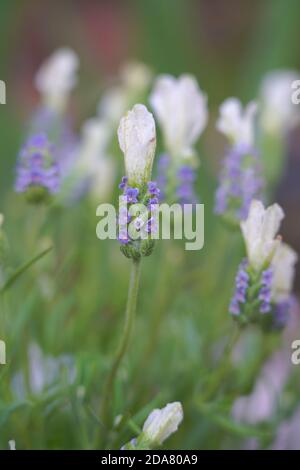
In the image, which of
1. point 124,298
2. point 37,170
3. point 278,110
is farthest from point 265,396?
point 37,170

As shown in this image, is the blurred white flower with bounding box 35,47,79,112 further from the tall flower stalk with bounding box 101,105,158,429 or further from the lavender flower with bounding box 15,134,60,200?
the tall flower stalk with bounding box 101,105,158,429

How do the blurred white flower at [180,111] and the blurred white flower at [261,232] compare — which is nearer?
the blurred white flower at [261,232]

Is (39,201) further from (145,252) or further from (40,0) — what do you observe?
(40,0)

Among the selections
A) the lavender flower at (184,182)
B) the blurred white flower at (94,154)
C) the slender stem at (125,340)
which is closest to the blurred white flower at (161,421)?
the slender stem at (125,340)

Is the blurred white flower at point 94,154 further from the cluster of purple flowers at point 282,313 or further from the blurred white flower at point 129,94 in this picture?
the cluster of purple flowers at point 282,313

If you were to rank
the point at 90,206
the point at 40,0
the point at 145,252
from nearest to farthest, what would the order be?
the point at 145,252
the point at 90,206
the point at 40,0

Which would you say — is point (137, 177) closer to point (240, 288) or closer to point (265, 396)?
point (240, 288)

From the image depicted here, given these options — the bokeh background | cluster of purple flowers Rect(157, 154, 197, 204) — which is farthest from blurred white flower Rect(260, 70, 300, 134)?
cluster of purple flowers Rect(157, 154, 197, 204)
